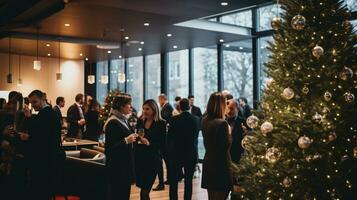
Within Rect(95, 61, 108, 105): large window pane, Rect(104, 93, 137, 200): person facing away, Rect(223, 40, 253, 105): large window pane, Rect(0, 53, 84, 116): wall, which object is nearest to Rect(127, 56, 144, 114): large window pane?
Rect(95, 61, 108, 105): large window pane

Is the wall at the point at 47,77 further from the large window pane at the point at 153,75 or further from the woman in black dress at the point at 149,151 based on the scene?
the woman in black dress at the point at 149,151

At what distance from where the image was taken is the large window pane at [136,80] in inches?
609

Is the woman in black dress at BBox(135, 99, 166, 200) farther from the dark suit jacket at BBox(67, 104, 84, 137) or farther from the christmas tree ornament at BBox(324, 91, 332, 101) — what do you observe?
the dark suit jacket at BBox(67, 104, 84, 137)

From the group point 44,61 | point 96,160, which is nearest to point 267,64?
point 96,160

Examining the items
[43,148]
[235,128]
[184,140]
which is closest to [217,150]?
[235,128]

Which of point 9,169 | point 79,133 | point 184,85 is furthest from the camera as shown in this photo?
point 184,85

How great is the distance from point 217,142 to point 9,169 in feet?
10.6

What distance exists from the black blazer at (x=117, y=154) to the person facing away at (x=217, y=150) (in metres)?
0.86

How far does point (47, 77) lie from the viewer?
15.3 meters

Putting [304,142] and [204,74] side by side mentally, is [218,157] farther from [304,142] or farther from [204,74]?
[204,74]

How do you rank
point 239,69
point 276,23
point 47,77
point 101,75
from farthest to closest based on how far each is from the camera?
point 101,75, point 47,77, point 239,69, point 276,23

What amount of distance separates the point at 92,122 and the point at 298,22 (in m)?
5.98

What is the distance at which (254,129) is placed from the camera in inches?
150

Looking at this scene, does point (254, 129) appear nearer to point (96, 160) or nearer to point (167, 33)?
point (96, 160)
